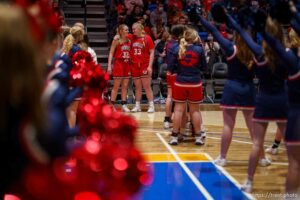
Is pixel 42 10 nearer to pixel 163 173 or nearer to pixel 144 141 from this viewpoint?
pixel 163 173

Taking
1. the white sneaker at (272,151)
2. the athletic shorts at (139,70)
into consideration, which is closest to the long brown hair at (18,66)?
the white sneaker at (272,151)

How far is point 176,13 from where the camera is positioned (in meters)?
11.9

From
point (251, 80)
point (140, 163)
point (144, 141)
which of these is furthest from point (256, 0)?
point (140, 163)

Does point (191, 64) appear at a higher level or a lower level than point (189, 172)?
higher

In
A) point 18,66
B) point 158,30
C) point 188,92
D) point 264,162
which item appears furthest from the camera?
point 158,30

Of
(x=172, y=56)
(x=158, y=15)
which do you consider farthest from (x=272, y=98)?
(x=158, y=15)

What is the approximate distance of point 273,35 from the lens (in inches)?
149

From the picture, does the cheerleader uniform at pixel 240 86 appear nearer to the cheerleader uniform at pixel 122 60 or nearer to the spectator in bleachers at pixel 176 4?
the cheerleader uniform at pixel 122 60

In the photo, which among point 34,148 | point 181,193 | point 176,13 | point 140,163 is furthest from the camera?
point 176,13

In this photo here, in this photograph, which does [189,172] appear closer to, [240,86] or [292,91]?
[240,86]

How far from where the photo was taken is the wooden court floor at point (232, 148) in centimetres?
475

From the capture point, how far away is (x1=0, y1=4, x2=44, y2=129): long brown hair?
1269 mm

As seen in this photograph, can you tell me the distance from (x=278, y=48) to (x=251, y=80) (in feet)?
5.69

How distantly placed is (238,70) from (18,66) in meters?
3.94
